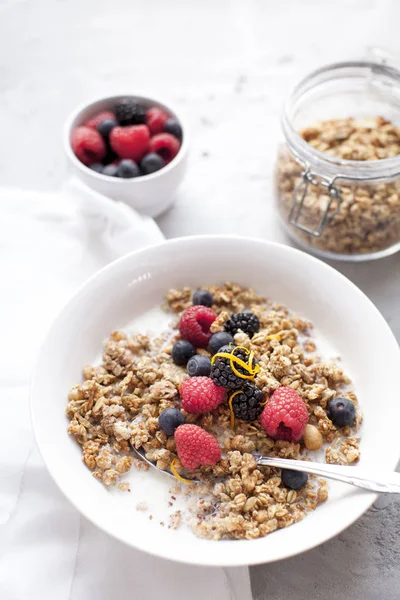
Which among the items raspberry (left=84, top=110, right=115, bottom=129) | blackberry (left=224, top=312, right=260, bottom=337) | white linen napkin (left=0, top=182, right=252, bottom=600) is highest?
raspberry (left=84, top=110, right=115, bottom=129)

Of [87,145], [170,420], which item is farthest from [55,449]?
[87,145]

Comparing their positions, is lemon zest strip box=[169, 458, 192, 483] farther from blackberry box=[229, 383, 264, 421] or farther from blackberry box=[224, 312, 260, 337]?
blackberry box=[224, 312, 260, 337]

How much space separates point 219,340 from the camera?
1.29m

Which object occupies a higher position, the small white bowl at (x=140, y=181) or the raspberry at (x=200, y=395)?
the small white bowl at (x=140, y=181)

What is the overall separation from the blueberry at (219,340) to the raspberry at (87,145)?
61cm

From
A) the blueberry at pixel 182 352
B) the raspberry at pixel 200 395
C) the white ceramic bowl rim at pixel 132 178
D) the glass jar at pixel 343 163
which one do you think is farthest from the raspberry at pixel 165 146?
the raspberry at pixel 200 395

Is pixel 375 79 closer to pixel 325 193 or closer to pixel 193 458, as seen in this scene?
pixel 325 193

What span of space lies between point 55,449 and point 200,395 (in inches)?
10.9

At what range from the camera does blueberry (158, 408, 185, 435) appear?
121 centimetres

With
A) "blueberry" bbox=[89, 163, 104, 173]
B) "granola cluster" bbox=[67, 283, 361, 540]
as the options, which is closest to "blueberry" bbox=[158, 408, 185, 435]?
"granola cluster" bbox=[67, 283, 361, 540]

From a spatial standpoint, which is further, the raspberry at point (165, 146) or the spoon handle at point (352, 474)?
the raspberry at point (165, 146)

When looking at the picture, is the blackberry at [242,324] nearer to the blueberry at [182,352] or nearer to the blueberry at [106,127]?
the blueberry at [182,352]

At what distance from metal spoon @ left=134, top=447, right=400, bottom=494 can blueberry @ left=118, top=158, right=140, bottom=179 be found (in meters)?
0.76

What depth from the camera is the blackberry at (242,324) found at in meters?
1.34
